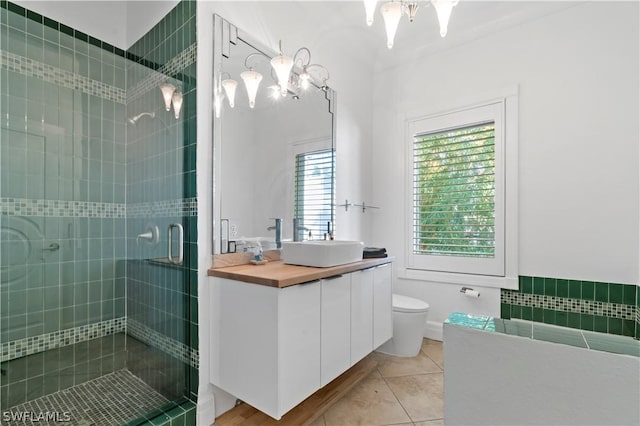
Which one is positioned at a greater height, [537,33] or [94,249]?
[537,33]

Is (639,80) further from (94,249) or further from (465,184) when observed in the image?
(94,249)

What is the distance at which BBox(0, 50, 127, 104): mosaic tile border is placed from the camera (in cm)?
184

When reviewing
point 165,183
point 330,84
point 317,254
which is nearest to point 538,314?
point 317,254

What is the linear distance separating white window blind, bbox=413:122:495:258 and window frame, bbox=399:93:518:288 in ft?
0.17

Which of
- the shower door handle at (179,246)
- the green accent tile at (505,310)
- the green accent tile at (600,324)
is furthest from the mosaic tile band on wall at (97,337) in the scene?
the green accent tile at (600,324)

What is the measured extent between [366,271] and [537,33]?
2.38 m

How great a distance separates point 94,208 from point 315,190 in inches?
63.9

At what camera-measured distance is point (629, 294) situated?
221 cm

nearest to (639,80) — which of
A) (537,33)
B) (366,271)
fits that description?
(537,33)

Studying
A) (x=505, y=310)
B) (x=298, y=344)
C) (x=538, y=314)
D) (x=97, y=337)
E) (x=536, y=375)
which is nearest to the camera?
(x=536, y=375)

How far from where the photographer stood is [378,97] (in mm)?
3393

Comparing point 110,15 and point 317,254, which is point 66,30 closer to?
point 110,15

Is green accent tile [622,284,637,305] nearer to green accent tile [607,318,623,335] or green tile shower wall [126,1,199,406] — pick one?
green accent tile [607,318,623,335]

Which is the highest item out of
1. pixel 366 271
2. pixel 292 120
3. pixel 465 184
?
pixel 292 120
